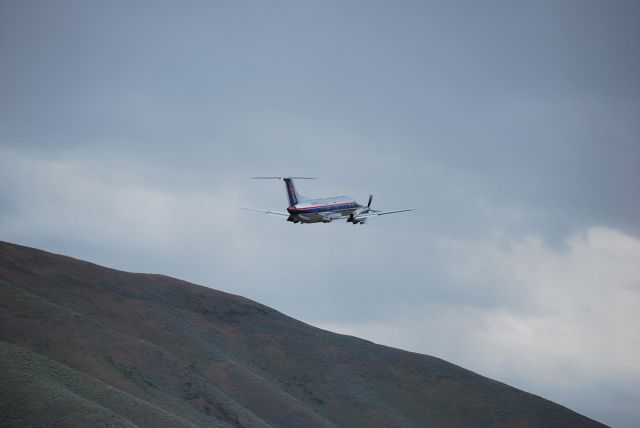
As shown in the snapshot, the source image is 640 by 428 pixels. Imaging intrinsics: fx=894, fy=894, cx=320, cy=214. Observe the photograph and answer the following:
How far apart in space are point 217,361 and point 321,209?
142 ft

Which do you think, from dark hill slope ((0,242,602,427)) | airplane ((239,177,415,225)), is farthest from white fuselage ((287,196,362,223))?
dark hill slope ((0,242,602,427))

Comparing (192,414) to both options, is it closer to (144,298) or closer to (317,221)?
(317,221)

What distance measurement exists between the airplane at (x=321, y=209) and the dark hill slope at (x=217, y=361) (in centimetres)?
2362

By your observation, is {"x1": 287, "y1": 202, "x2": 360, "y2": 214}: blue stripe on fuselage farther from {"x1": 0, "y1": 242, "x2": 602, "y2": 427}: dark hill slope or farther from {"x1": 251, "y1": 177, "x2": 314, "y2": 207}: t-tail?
{"x1": 0, "y1": 242, "x2": 602, "y2": 427}: dark hill slope

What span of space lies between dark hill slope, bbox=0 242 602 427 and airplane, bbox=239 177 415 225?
23.6m

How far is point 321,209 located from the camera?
89.1 m

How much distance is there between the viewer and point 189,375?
110812 millimetres

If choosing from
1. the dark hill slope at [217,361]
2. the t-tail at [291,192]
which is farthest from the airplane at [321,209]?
the dark hill slope at [217,361]

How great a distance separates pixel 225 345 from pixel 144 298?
14085 millimetres

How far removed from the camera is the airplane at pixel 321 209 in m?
87.2

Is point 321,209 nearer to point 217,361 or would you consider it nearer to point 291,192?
point 291,192

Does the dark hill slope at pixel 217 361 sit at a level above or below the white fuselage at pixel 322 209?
below

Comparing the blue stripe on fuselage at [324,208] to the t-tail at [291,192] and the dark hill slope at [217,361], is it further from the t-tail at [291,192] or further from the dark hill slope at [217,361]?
the dark hill slope at [217,361]

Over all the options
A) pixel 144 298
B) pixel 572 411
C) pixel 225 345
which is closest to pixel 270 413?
pixel 225 345
